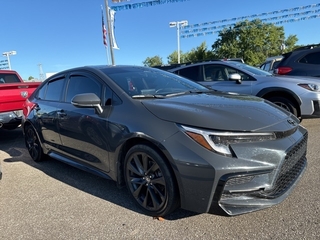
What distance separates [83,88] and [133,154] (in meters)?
1.33

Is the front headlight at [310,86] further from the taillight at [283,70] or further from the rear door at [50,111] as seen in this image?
the rear door at [50,111]

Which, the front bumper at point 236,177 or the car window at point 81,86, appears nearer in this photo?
the front bumper at point 236,177

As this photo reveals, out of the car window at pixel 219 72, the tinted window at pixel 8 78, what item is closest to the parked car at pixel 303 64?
the car window at pixel 219 72

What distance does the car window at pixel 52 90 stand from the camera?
12.9 ft

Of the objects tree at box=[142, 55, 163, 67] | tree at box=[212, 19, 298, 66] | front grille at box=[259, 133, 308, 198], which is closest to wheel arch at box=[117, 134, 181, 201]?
front grille at box=[259, 133, 308, 198]

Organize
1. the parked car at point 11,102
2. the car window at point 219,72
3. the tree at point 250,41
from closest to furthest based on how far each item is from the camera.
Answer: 1. the parked car at point 11,102
2. the car window at point 219,72
3. the tree at point 250,41

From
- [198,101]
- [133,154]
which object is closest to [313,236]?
[198,101]

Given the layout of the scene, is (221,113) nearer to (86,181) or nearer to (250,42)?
(86,181)

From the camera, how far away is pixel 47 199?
3.19 metres

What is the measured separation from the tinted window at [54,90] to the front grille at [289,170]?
3.10m

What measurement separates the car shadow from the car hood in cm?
100

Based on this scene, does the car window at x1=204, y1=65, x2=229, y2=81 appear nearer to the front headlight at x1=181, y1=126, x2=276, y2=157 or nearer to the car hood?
the car hood

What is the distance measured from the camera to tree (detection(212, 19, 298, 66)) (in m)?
41.1

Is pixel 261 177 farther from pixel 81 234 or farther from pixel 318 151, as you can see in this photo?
pixel 318 151
